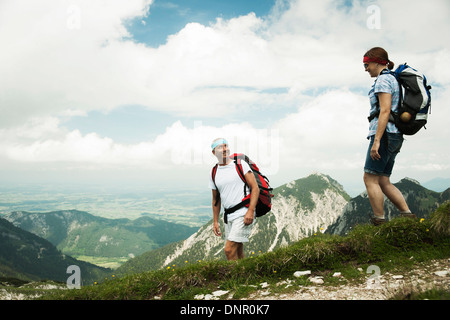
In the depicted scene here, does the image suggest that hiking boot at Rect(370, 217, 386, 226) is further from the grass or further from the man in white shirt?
the man in white shirt

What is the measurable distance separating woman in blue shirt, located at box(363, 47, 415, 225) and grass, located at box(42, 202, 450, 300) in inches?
27.4

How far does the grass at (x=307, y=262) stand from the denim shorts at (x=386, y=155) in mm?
1316

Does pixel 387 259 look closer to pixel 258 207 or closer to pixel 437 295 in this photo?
pixel 437 295

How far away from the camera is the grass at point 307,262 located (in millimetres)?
5852

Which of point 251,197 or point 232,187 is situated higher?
point 232,187

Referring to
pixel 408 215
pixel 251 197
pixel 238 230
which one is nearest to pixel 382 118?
pixel 408 215

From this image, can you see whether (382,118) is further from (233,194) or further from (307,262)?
(233,194)

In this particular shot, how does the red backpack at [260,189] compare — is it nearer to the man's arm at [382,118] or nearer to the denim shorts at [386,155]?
the denim shorts at [386,155]

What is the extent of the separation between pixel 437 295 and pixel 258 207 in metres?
4.47

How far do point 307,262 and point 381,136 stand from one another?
11.2ft

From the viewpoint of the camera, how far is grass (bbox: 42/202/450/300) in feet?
19.2

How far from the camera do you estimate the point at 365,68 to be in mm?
6930

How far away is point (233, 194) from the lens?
24.4ft
